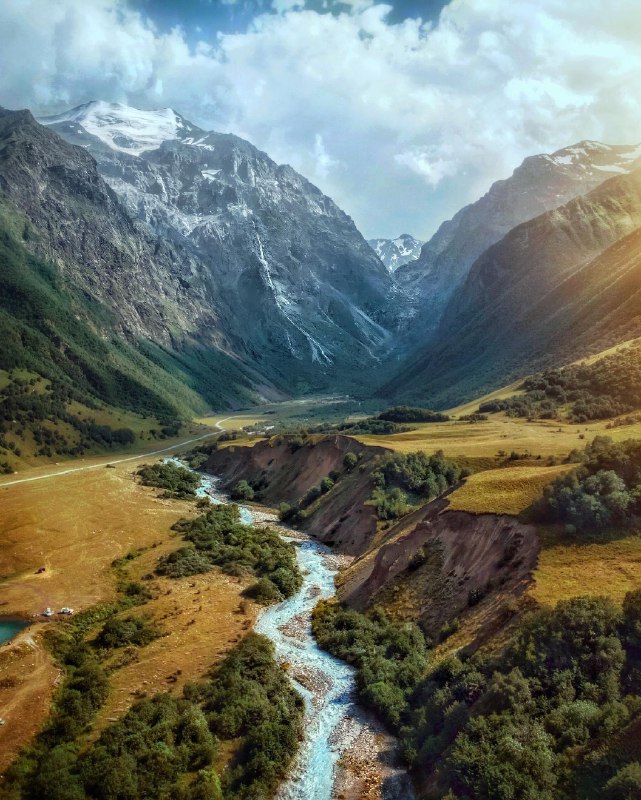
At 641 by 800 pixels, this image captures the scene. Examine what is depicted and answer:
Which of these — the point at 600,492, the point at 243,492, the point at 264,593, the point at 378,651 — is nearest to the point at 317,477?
the point at 243,492

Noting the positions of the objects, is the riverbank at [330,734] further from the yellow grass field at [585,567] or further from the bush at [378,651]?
the yellow grass field at [585,567]

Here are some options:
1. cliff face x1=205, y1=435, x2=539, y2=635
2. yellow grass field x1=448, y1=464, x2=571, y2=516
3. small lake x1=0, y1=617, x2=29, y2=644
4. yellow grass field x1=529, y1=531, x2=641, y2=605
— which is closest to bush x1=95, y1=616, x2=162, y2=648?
small lake x1=0, y1=617, x2=29, y2=644

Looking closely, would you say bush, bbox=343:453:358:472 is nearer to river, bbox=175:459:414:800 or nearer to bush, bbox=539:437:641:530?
river, bbox=175:459:414:800

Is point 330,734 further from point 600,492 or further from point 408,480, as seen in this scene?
point 408,480

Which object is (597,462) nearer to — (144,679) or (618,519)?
(618,519)

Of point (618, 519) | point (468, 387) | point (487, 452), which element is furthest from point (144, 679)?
point (468, 387)

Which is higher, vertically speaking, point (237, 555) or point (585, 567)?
point (585, 567)

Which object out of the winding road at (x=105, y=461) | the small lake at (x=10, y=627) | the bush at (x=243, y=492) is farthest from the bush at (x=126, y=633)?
the winding road at (x=105, y=461)
